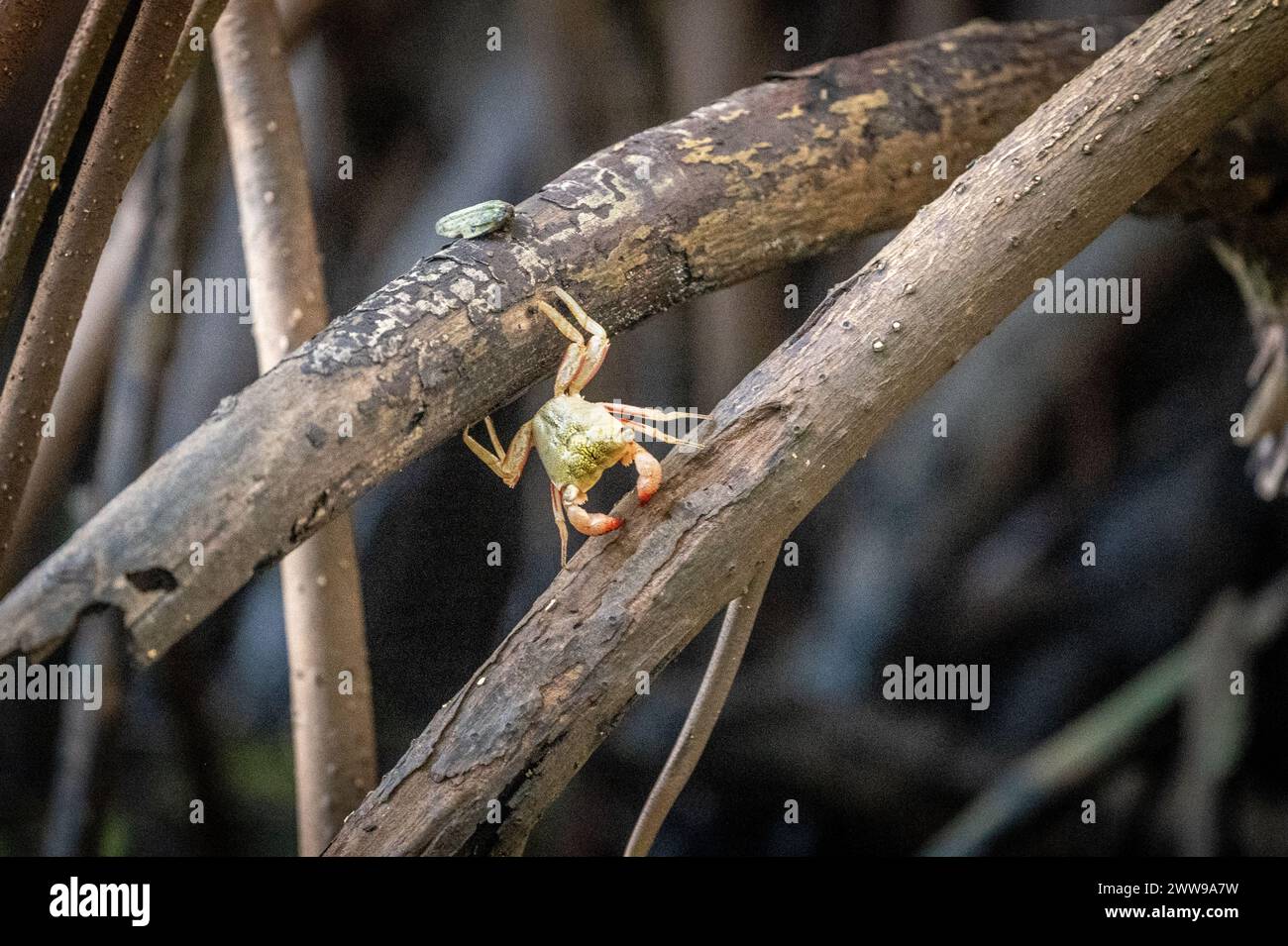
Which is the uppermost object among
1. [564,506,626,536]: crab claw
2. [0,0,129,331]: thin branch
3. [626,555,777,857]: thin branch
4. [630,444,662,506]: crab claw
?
[0,0,129,331]: thin branch

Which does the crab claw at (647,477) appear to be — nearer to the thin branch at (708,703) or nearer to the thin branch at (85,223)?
the thin branch at (708,703)

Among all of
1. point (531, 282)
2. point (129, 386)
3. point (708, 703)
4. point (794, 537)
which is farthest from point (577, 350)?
point (129, 386)

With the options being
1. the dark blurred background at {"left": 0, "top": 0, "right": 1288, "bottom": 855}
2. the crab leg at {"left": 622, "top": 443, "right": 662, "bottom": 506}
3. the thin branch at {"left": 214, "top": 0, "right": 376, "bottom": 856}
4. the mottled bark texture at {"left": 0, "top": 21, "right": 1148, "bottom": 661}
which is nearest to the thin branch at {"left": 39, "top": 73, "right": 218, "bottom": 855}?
the dark blurred background at {"left": 0, "top": 0, "right": 1288, "bottom": 855}

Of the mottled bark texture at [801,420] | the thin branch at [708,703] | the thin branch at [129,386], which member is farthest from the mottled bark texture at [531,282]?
the thin branch at [129,386]

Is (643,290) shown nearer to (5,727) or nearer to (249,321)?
(249,321)

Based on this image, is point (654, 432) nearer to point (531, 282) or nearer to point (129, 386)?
point (531, 282)

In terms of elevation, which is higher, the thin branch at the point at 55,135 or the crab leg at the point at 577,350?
the thin branch at the point at 55,135

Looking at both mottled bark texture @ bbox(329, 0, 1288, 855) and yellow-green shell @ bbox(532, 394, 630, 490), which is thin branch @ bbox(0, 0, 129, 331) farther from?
mottled bark texture @ bbox(329, 0, 1288, 855)

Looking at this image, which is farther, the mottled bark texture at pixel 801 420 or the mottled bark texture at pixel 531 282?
the mottled bark texture at pixel 801 420
